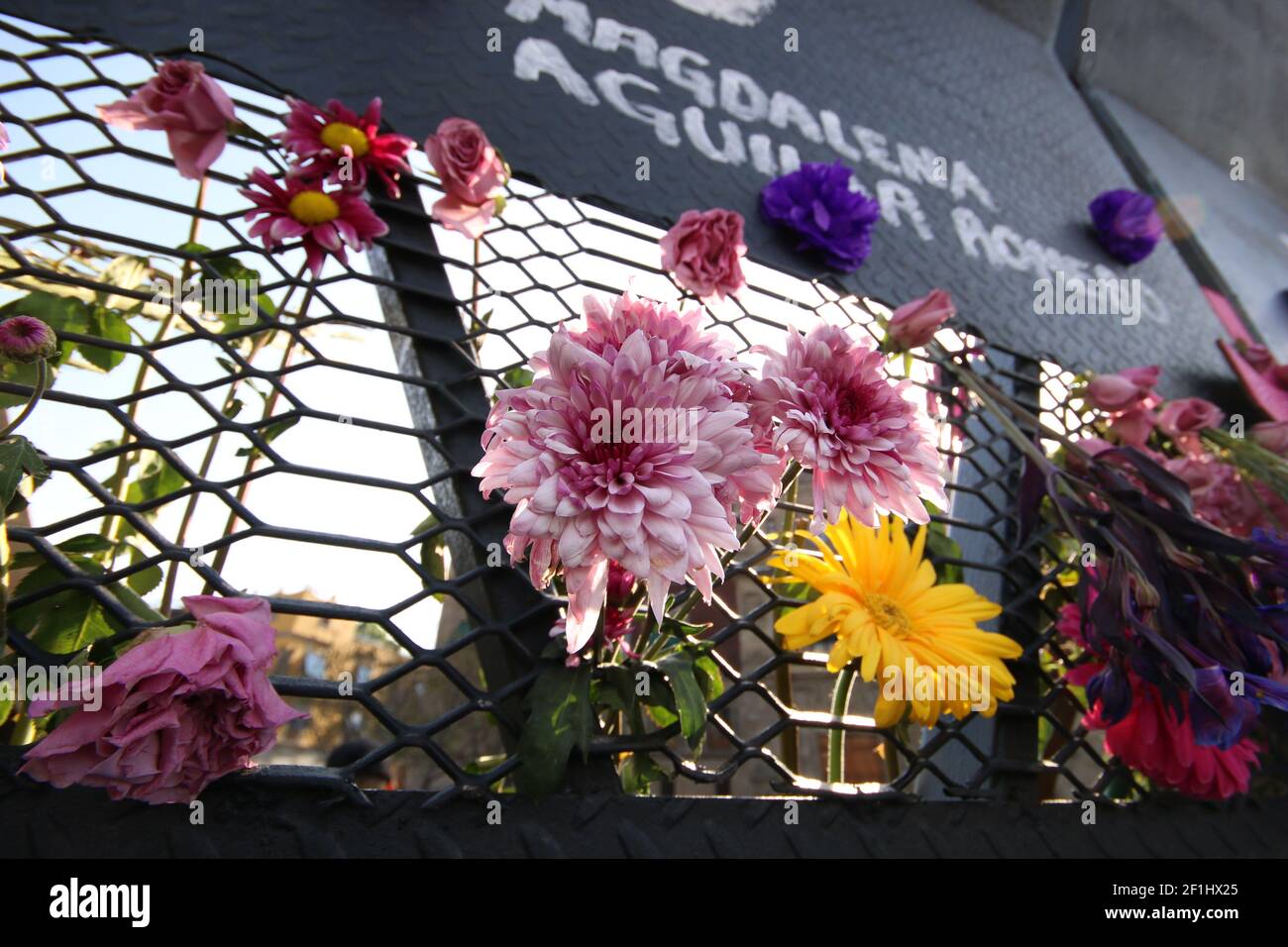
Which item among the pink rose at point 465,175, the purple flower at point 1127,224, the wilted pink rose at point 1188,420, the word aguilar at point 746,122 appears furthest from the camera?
the purple flower at point 1127,224

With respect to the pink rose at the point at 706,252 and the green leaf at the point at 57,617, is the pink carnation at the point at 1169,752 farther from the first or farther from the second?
the green leaf at the point at 57,617

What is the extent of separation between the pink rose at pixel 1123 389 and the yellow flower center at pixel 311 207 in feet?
4.05

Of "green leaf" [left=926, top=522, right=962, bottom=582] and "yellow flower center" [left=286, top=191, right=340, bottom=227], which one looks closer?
"yellow flower center" [left=286, top=191, right=340, bottom=227]

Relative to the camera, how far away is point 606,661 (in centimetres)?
79

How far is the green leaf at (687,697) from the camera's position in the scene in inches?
29.1

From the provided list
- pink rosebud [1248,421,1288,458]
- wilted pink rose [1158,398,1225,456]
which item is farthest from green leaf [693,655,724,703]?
pink rosebud [1248,421,1288,458]

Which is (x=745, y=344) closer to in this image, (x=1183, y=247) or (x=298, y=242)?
(x=298, y=242)

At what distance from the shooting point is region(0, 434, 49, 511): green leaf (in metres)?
0.58

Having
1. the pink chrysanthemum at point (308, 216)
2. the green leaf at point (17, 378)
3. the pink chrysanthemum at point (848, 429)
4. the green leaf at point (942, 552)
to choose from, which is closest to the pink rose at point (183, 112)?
the pink chrysanthemum at point (308, 216)

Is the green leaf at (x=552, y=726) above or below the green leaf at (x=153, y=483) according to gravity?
below

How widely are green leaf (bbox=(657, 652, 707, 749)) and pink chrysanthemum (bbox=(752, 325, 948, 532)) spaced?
22 cm

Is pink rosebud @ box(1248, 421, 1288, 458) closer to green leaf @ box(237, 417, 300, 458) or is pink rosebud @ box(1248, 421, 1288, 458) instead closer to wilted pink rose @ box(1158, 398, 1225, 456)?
wilted pink rose @ box(1158, 398, 1225, 456)
